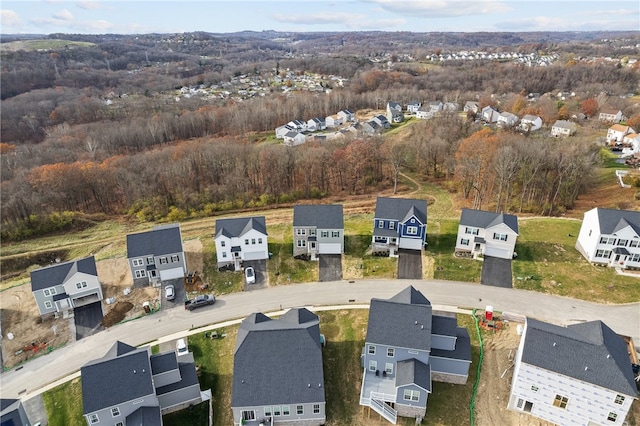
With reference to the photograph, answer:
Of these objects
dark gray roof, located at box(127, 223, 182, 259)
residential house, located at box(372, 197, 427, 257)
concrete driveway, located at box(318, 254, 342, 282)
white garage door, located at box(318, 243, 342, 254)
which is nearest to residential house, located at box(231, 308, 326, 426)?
concrete driveway, located at box(318, 254, 342, 282)

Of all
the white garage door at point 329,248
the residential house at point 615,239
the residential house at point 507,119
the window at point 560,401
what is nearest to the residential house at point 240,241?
the white garage door at point 329,248

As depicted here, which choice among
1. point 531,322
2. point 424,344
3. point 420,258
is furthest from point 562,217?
point 424,344

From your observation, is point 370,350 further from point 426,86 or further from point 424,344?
point 426,86

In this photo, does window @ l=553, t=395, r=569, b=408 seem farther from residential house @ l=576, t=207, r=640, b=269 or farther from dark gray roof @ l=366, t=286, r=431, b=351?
residential house @ l=576, t=207, r=640, b=269

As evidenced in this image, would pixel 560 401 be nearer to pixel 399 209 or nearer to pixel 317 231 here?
pixel 399 209

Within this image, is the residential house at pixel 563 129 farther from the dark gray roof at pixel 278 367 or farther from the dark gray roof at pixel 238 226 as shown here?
the dark gray roof at pixel 278 367

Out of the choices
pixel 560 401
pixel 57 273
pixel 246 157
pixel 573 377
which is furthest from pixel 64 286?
pixel 573 377
